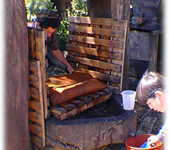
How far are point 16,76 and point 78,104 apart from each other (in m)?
0.97

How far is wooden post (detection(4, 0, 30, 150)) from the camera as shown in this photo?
3305 millimetres

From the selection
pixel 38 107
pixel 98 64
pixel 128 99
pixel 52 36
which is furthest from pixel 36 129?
pixel 52 36

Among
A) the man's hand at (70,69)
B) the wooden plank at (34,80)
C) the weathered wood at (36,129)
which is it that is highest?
the wooden plank at (34,80)

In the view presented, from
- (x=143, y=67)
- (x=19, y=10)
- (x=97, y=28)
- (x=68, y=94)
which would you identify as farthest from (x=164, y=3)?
(x=19, y=10)

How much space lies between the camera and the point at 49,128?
12.1ft

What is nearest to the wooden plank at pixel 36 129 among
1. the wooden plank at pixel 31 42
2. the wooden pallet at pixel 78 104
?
the wooden pallet at pixel 78 104

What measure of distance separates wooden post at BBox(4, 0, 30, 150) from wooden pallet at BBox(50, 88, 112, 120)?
403mm

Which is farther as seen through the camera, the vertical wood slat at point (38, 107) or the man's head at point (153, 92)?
the vertical wood slat at point (38, 107)

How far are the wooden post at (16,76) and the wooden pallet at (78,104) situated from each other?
0.40m

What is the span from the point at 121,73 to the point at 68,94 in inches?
37.6

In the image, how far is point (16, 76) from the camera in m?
3.45

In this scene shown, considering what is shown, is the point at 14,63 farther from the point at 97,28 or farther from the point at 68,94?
the point at 97,28

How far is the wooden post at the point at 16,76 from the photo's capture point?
3305mm

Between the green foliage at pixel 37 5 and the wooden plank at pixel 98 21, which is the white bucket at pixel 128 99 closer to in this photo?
the wooden plank at pixel 98 21
